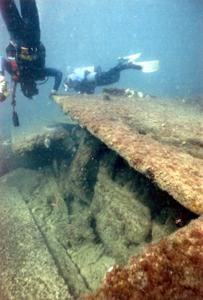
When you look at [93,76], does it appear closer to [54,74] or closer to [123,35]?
[54,74]

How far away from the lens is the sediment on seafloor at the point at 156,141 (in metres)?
3.17

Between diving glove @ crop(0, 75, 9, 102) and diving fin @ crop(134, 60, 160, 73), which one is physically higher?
diving fin @ crop(134, 60, 160, 73)

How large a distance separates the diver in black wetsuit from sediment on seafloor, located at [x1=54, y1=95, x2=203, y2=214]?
1271 millimetres

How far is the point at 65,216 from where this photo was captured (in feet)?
21.9

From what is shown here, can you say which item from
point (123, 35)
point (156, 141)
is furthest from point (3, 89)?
point (123, 35)

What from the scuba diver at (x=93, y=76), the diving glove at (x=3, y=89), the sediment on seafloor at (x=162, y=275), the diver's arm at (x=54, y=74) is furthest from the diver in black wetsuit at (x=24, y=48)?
the sediment on seafloor at (x=162, y=275)

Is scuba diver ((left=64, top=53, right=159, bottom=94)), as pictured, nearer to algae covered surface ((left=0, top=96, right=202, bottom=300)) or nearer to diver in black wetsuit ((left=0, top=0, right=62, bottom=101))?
diver in black wetsuit ((left=0, top=0, right=62, bottom=101))

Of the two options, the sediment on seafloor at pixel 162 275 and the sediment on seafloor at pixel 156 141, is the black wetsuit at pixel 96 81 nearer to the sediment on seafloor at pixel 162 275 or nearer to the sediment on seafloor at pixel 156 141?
the sediment on seafloor at pixel 156 141

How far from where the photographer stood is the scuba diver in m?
10.0

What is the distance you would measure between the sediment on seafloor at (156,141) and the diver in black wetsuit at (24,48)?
4.17 ft

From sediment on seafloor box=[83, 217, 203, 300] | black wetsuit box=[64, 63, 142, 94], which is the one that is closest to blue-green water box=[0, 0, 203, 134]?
black wetsuit box=[64, 63, 142, 94]

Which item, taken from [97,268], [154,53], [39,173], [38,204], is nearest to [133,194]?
[97,268]

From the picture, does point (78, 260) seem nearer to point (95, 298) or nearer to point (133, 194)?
point (133, 194)

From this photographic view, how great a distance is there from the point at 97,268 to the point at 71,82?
6.40m
